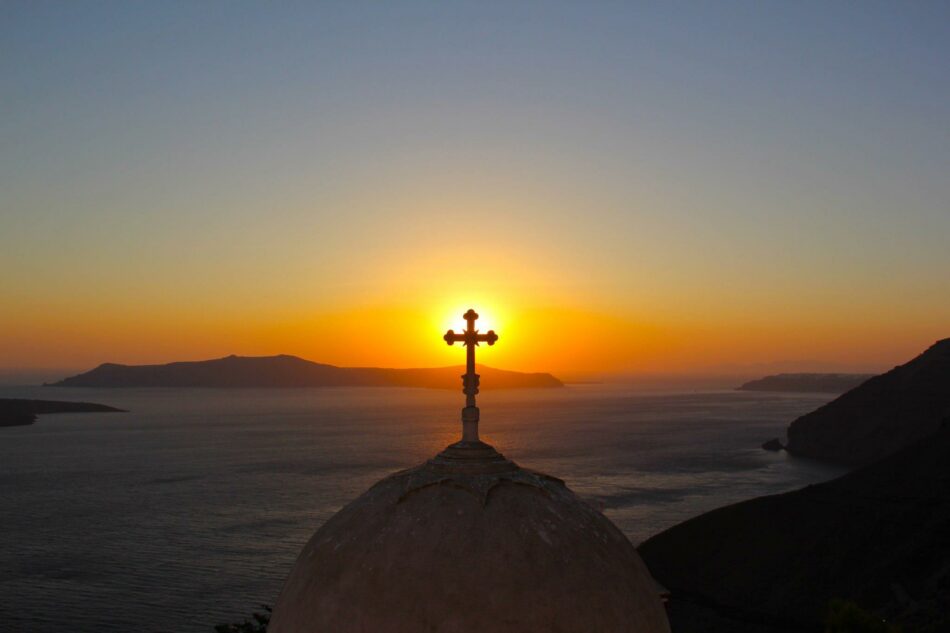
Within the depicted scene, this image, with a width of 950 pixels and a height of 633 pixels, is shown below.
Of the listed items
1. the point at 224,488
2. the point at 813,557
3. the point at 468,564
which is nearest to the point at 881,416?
the point at 813,557

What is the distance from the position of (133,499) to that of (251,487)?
379 inches

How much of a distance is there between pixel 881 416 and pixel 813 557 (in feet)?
231

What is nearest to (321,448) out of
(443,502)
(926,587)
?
(926,587)

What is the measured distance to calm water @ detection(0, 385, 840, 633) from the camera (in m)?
38.7

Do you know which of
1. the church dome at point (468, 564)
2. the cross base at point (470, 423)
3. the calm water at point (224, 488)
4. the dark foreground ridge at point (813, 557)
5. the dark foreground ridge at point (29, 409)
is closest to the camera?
the church dome at point (468, 564)

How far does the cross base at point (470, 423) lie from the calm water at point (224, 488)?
4.92ft

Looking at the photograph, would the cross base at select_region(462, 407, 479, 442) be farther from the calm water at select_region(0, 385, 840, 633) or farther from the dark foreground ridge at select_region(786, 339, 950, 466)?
the dark foreground ridge at select_region(786, 339, 950, 466)

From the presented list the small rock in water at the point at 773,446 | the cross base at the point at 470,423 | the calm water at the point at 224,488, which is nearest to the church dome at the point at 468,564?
the cross base at the point at 470,423

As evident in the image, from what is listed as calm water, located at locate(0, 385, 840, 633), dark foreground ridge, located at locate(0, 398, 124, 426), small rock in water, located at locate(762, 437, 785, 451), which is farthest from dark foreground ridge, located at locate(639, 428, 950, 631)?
dark foreground ridge, located at locate(0, 398, 124, 426)

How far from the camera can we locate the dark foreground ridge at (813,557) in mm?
36594

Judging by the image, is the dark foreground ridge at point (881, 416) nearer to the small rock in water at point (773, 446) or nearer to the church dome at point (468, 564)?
the small rock in water at point (773, 446)

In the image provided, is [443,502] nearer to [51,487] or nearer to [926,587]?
[926,587]

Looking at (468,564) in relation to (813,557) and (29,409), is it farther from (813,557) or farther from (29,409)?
(29,409)

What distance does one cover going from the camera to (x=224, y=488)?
69.8 m
